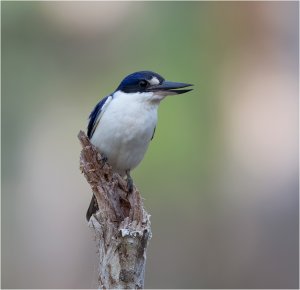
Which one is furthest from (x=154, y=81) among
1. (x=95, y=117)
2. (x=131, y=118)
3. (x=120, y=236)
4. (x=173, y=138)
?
(x=173, y=138)

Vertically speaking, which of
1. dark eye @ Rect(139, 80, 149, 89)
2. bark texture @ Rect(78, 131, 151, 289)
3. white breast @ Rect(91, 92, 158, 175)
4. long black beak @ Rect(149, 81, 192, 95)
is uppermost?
dark eye @ Rect(139, 80, 149, 89)

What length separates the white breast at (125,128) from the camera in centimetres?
500

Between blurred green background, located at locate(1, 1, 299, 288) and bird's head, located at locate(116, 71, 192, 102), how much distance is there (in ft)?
12.9

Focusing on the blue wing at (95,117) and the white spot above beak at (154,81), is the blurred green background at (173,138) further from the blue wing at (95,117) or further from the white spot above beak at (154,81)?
the white spot above beak at (154,81)

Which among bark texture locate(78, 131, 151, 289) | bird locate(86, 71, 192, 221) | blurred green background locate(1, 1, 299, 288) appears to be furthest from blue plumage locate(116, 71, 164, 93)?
blurred green background locate(1, 1, 299, 288)

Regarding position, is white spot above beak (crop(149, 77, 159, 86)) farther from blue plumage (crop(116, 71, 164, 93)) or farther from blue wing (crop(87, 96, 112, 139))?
blue wing (crop(87, 96, 112, 139))

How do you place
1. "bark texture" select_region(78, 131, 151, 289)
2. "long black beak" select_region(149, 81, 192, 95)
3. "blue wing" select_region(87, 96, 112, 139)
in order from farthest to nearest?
"blue wing" select_region(87, 96, 112, 139)
"long black beak" select_region(149, 81, 192, 95)
"bark texture" select_region(78, 131, 151, 289)

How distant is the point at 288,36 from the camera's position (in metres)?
11.3

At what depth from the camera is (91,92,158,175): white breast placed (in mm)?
5000

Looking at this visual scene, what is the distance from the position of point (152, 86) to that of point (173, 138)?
529 centimetres

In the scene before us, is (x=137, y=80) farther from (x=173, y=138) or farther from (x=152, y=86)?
(x=173, y=138)

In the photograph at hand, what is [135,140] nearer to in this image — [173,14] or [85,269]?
[85,269]

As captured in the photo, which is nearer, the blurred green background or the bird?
the bird

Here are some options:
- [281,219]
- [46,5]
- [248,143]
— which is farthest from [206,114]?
[46,5]
